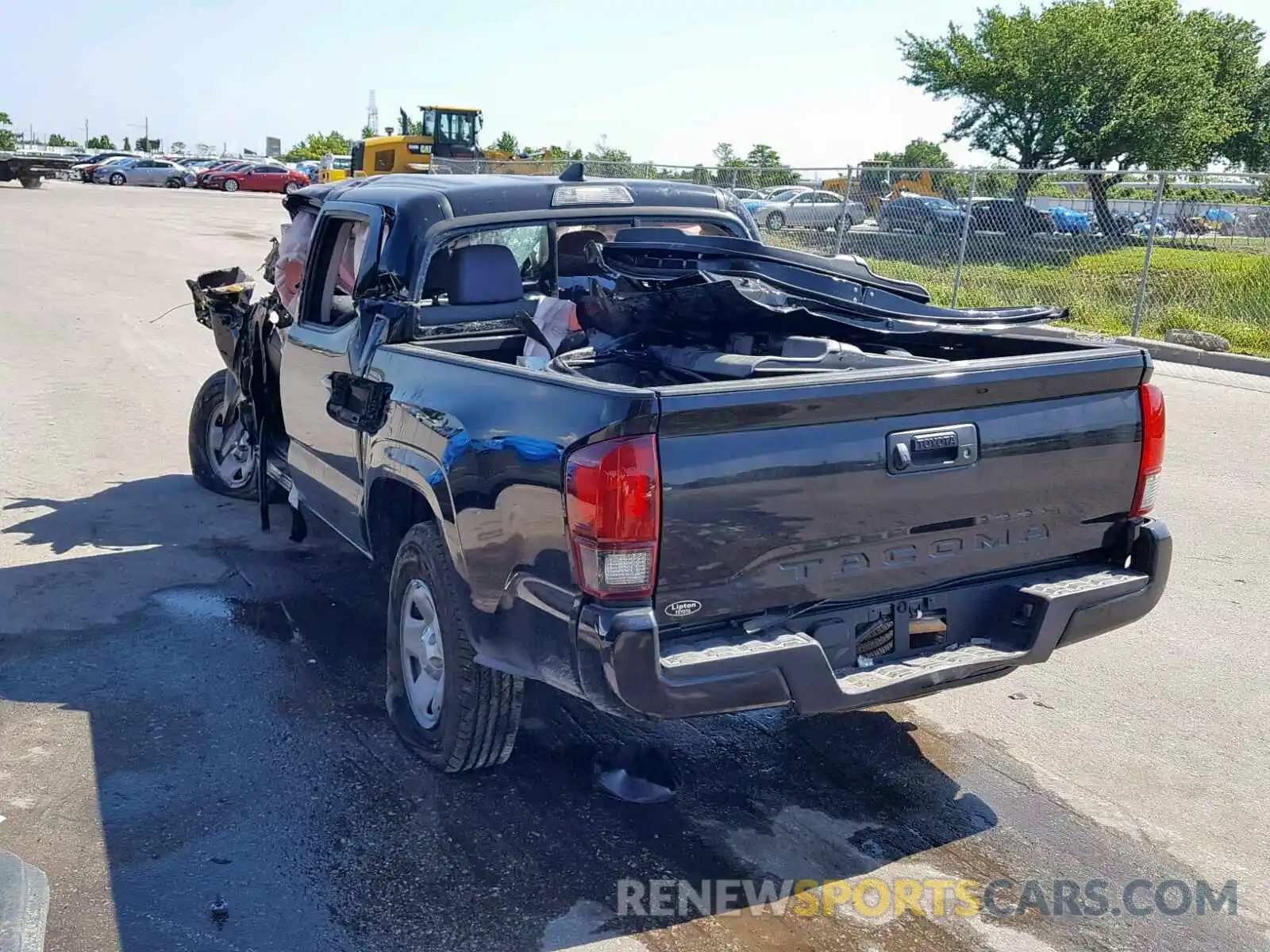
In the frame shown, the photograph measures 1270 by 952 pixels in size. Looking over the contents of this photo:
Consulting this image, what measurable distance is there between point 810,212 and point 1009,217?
13.8 feet

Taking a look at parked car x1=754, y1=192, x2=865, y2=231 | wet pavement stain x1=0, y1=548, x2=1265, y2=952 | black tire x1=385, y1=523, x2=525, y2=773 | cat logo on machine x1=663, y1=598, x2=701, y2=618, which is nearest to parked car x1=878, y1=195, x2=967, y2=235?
parked car x1=754, y1=192, x2=865, y2=231

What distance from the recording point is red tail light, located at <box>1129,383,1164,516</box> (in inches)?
161

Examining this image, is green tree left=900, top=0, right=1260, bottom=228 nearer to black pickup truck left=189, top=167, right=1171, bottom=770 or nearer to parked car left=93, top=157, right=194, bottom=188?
black pickup truck left=189, top=167, right=1171, bottom=770

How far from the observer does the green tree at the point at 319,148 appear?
8956cm

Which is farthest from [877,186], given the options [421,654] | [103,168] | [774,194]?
[103,168]

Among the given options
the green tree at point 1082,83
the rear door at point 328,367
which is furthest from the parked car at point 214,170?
the rear door at point 328,367

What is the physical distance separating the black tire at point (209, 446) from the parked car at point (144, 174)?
176 ft

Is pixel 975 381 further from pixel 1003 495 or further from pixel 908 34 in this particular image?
pixel 908 34

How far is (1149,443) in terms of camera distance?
4.12 metres

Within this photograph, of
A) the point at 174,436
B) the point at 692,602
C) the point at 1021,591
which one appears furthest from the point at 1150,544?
the point at 174,436

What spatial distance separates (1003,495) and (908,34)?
124 ft

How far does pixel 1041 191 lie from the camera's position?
17297 millimetres

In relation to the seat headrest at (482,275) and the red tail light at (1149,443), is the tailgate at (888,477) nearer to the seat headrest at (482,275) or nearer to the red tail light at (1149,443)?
the red tail light at (1149,443)
